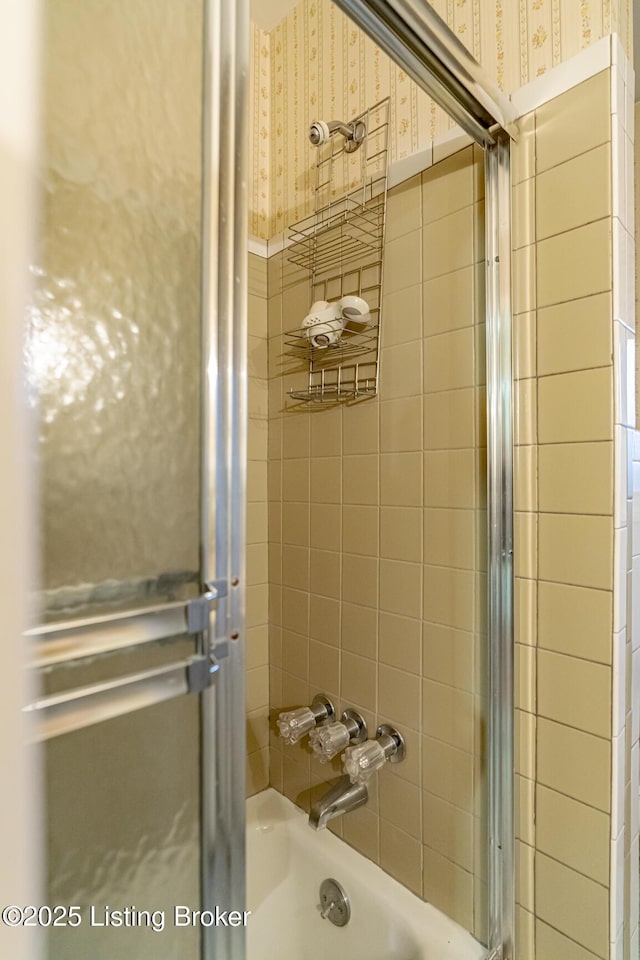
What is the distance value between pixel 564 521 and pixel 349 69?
1.22 m

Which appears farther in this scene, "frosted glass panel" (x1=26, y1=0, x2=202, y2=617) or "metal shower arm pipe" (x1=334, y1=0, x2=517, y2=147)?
"metal shower arm pipe" (x1=334, y1=0, x2=517, y2=147)

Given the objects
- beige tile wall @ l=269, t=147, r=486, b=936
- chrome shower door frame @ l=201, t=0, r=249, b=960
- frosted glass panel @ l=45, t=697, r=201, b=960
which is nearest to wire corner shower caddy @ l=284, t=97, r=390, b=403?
beige tile wall @ l=269, t=147, r=486, b=936

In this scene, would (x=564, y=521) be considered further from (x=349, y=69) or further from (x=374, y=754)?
(x=349, y=69)

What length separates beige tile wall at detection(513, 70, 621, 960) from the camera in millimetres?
761

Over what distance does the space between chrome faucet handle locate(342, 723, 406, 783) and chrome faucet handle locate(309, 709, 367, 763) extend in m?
0.03

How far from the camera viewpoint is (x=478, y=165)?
0.91 meters

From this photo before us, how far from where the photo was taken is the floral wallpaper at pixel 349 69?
2.69 feet

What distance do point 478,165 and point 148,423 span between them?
889mm

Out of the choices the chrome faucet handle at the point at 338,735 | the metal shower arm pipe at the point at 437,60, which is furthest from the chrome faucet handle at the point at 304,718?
the metal shower arm pipe at the point at 437,60

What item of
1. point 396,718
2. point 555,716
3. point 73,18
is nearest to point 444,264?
point 73,18

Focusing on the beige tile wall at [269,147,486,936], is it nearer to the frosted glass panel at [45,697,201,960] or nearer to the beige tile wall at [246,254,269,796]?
the beige tile wall at [246,254,269,796]

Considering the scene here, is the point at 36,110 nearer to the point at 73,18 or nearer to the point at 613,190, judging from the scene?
the point at 73,18

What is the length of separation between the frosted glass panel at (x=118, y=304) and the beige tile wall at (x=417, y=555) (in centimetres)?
67

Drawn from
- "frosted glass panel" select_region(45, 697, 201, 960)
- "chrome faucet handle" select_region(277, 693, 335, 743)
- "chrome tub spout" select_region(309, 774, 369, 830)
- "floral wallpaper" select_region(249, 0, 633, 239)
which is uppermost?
"floral wallpaper" select_region(249, 0, 633, 239)
